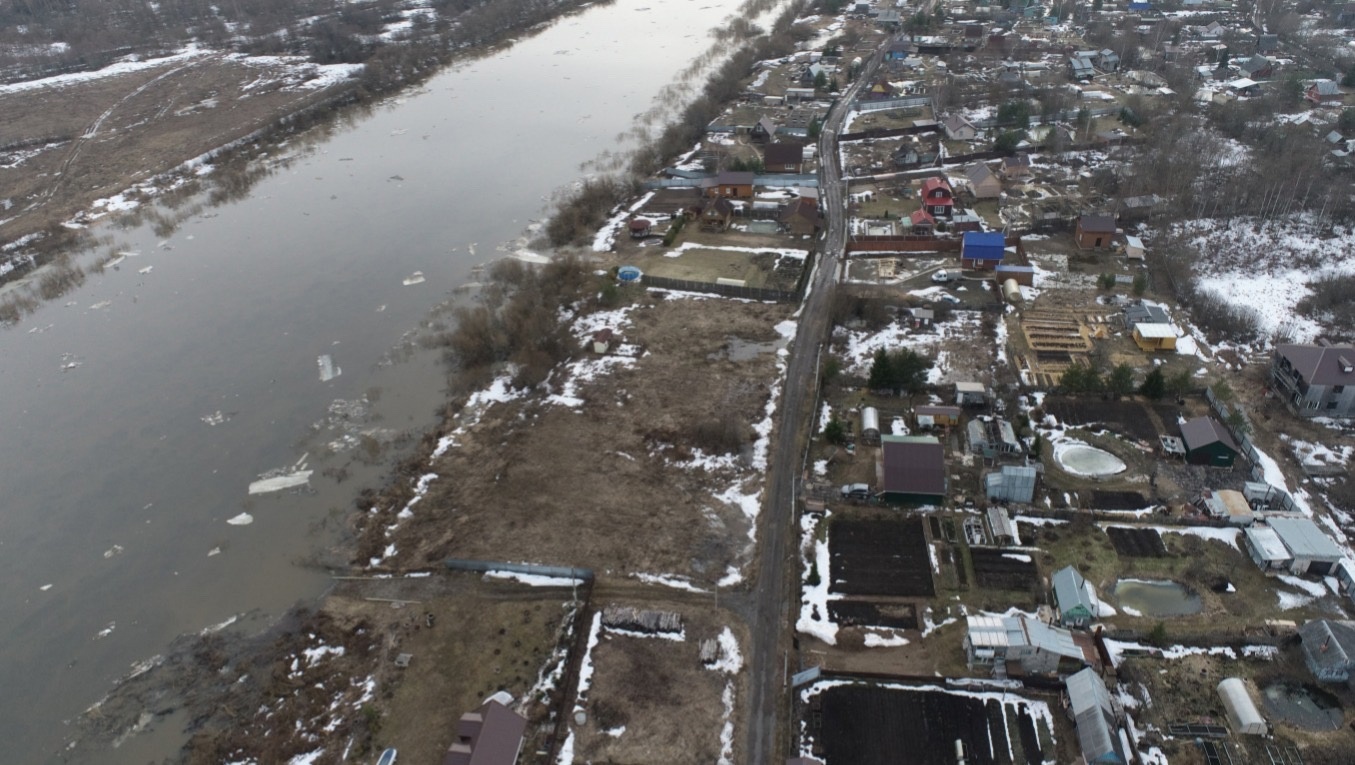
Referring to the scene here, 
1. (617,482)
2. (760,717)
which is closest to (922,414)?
(617,482)

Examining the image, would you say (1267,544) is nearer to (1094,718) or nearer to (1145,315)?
(1094,718)

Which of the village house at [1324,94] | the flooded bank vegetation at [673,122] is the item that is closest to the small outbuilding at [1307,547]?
the flooded bank vegetation at [673,122]

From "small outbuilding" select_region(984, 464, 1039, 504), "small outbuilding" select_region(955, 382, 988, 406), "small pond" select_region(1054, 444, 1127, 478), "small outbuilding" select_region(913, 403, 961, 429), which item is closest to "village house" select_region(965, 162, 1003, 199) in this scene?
"small outbuilding" select_region(955, 382, 988, 406)

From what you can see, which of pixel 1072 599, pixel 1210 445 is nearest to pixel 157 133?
pixel 1072 599

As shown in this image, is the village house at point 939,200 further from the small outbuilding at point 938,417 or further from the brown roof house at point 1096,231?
the small outbuilding at point 938,417

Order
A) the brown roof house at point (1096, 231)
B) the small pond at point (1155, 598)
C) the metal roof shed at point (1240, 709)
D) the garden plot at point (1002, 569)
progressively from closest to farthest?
1. the metal roof shed at point (1240, 709)
2. the small pond at point (1155, 598)
3. the garden plot at point (1002, 569)
4. the brown roof house at point (1096, 231)

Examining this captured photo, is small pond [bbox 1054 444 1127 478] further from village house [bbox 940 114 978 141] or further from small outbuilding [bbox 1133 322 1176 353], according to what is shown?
village house [bbox 940 114 978 141]
